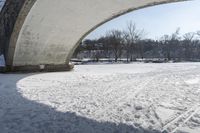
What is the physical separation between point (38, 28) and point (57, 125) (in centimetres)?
1078

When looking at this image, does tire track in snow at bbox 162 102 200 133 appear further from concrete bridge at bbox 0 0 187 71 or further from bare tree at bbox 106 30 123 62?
bare tree at bbox 106 30 123 62

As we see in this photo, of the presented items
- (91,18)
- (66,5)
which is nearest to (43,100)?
(66,5)

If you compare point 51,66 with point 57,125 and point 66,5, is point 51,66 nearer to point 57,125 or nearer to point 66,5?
point 66,5

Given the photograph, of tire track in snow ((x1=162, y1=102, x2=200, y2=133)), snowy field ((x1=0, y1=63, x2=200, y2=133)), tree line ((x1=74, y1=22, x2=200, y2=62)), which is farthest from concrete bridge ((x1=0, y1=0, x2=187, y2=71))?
tree line ((x1=74, y1=22, x2=200, y2=62))

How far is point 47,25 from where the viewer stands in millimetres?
15656

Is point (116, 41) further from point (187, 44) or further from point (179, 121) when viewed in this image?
point (179, 121)

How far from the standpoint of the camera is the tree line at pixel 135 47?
52619 millimetres

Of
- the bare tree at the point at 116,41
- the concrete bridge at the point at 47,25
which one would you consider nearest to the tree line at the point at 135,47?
the bare tree at the point at 116,41

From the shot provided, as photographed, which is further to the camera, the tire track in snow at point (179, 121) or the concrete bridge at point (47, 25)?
the concrete bridge at point (47, 25)

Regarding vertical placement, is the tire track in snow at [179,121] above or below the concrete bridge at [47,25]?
below

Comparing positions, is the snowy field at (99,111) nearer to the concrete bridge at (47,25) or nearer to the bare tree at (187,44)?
the concrete bridge at (47,25)

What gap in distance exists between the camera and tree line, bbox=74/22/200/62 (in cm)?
5262

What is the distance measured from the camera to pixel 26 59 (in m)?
16.6

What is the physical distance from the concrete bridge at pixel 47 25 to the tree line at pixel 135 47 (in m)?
28.2
